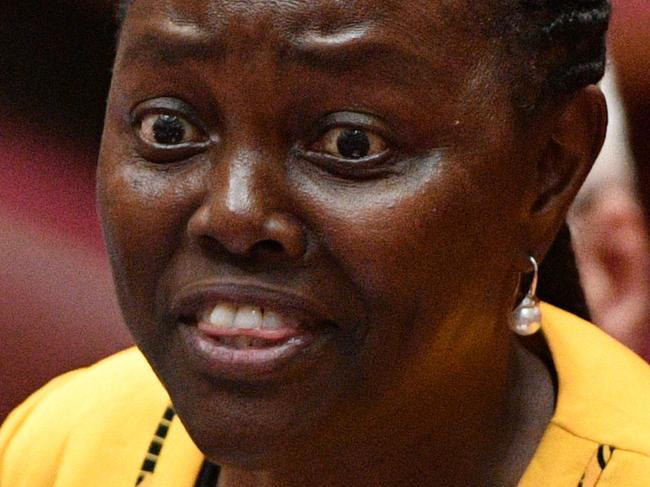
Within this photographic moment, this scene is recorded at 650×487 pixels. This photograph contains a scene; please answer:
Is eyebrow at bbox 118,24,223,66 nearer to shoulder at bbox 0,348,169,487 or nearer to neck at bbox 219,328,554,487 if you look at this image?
neck at bbox 219,328,554,487

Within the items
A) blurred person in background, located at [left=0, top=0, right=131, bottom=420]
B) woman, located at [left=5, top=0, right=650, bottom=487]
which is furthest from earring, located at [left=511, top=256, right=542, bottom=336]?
blurred person in background, located at [left=0, top=0, right=131, bottom=420]

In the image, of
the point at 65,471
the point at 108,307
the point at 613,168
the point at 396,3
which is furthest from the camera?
the point at 108,307

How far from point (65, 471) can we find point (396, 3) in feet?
1.98

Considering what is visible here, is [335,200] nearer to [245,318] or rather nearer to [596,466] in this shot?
[245,318]

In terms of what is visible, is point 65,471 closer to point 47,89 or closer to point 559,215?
point 559,215

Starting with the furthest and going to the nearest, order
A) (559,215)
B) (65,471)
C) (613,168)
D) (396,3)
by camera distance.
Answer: (613,168)
(65,471)
(559,215)
(396,3)

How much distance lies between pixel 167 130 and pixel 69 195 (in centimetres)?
98

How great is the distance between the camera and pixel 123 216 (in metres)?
1.01

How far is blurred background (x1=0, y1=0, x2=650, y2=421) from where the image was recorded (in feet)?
5.61

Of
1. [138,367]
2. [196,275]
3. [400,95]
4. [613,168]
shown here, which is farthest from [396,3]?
[613,168]

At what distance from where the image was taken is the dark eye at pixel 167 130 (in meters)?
0.98

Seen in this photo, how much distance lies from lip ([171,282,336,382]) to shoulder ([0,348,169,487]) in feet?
1.03

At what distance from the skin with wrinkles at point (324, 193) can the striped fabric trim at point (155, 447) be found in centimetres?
25

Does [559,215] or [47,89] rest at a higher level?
[47,89]
